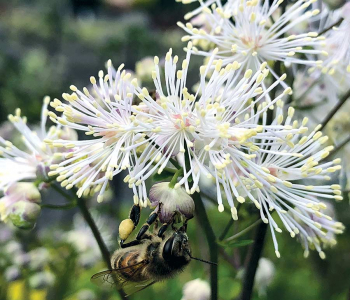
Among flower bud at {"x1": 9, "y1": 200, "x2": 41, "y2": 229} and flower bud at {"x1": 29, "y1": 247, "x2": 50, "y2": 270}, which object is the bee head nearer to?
flower bud at {"x1": 9, "y1": 200, "x2": 41, "y2": 229}

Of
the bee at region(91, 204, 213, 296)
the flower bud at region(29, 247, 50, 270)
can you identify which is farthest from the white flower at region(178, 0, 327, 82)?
the flower bud at region(29, 247, 50, 270)

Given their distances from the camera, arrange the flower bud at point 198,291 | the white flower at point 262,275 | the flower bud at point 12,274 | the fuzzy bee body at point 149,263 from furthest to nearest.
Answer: the flower bud at point 12,274
the white flower at point 262,275
the flower bud at point 198,291
the fuzzy bee body at point 149,263

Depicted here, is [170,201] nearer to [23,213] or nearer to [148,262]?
[148,262]

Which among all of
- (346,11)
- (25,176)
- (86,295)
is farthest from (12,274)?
(346,11)

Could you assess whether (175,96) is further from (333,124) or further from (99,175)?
(333,124)

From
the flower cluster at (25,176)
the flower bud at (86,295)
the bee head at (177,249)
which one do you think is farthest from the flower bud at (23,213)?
the flower bud at (86,295)

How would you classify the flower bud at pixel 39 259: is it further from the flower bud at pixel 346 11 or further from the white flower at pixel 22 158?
the flower bud at pixel 346 11
